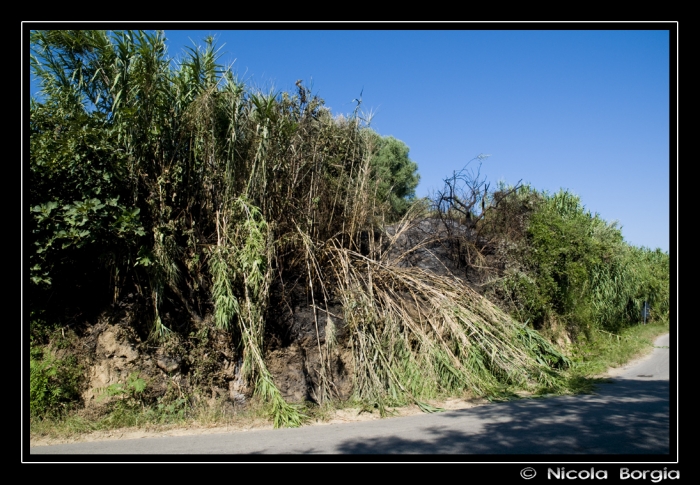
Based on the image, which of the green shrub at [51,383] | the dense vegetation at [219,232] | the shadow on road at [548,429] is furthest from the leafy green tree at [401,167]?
the green shrub at [51,383]

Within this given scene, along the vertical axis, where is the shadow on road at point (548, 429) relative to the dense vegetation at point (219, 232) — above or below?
below

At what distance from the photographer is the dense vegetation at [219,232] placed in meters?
6.92

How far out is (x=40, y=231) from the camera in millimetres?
6617

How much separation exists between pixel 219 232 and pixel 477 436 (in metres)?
4.89

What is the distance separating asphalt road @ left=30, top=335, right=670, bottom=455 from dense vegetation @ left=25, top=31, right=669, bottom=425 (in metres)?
0.87

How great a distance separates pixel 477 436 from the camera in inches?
222

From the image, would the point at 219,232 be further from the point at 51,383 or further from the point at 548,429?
the point at 548,429

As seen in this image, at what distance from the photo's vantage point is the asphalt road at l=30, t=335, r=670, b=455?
16.9 ft

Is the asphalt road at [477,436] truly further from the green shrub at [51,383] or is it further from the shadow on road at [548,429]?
the green shrub at [51,383]

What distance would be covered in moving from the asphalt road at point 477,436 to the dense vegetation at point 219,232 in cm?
87

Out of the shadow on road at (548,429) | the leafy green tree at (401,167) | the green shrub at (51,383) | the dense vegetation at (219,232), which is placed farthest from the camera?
the leafy green tree at (401,167)

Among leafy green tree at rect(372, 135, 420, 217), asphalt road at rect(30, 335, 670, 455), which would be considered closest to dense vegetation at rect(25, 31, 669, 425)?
asphalt road at rect(30, 335, 670, 455)
